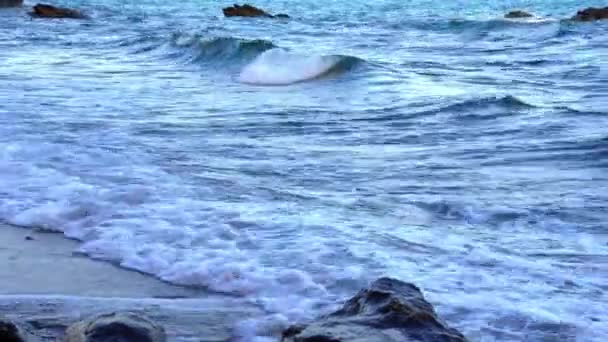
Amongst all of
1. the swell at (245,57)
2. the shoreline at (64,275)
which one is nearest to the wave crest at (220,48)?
the swell at (245,57)

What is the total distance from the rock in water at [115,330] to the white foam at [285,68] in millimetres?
11158

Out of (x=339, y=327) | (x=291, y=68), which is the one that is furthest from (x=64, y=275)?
(x=291, y=68)

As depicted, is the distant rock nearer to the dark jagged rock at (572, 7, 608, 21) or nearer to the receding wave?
the dark jagged rock at (572, 7, 608, 21)

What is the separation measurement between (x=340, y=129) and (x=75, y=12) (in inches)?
1018

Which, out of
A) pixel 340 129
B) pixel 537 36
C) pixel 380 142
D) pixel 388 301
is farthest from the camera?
pixel 537 36

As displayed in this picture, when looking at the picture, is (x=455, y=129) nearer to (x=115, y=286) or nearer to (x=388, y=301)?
(x=115, y=286)

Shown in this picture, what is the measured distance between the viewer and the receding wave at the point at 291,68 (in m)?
15.2

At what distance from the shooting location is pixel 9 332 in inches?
139

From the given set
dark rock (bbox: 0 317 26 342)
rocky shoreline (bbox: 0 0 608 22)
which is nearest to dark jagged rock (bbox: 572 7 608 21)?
rocky shoreline (bbox: 0 0 608 22)

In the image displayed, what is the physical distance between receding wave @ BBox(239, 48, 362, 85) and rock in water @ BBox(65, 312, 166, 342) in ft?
36.6

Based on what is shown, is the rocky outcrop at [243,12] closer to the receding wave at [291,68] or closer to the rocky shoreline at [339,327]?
the receding wave at [291,68]

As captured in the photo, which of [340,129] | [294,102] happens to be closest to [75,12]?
[294,102]

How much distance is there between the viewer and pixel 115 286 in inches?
188

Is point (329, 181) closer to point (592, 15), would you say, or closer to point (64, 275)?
point (64, 275)
